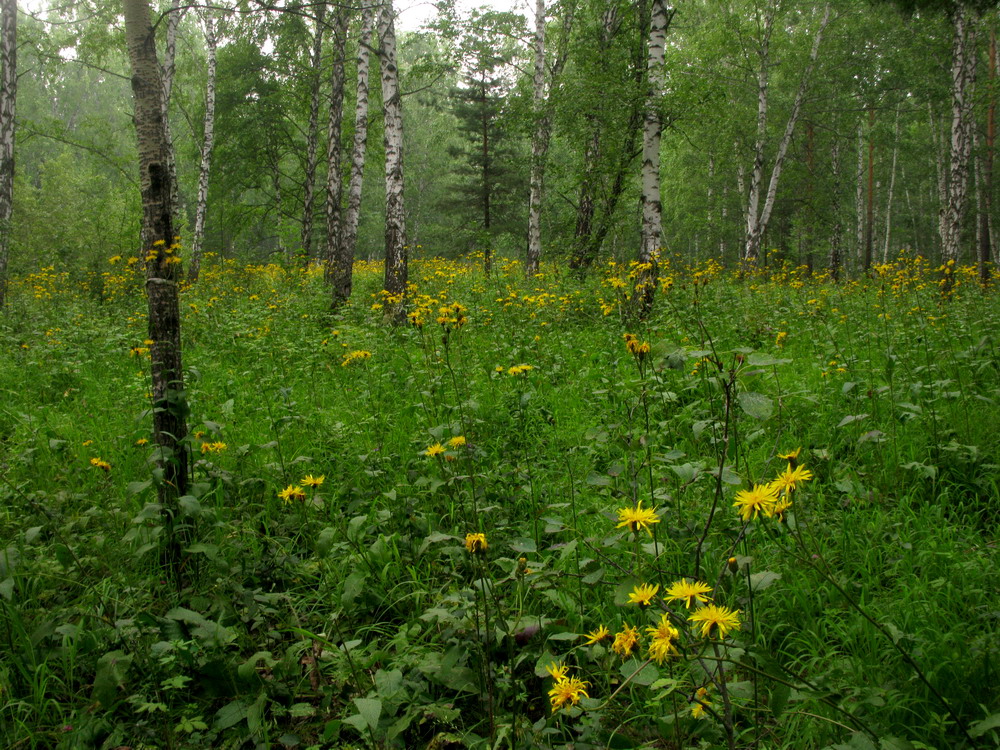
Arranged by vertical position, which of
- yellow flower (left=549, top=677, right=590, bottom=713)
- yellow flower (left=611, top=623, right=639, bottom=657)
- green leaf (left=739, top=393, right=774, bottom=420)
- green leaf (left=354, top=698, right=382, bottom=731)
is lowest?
green leaf (left=354, top=698, right=382, bottom=731)

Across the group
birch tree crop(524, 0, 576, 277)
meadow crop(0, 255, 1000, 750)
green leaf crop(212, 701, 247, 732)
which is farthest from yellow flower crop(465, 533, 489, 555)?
birch tree crop(524, 0, 576, 277)

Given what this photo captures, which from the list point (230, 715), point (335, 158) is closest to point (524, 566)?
point (230, 715)

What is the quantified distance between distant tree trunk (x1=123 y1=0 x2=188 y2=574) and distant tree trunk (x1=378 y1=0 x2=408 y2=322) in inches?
203

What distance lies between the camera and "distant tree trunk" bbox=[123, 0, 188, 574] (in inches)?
89.0

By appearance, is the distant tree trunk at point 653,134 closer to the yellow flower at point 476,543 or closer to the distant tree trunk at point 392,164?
the distant tree trunk at point 392,164

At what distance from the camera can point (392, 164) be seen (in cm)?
763

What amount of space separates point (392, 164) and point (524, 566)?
722 centimetres

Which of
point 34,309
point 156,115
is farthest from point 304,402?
point 34,309

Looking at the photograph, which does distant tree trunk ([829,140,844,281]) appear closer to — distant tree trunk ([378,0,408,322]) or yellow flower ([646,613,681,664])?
distant tree trunk ([378,0,408,322])

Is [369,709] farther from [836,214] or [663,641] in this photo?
[836,214]

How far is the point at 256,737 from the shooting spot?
1550 millimetres

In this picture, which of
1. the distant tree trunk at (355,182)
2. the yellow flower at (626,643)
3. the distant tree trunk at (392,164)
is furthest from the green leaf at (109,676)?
the distant tree trunk at (355,182)

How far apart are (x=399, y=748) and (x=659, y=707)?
2.33 feet

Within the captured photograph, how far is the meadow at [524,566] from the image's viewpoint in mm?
1380
